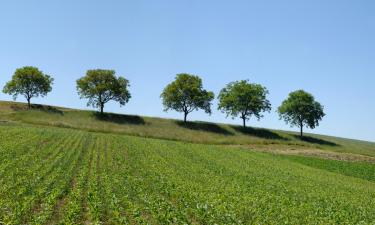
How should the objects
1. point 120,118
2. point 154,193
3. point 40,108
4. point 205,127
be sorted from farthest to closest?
point 205,127, point 120,118, point 40,108, point 154,193

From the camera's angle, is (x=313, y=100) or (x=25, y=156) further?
(x=313, y=100)

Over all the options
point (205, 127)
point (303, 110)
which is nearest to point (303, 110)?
point (303, 110)

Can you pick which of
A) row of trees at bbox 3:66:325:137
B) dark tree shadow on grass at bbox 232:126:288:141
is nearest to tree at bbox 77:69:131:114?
row of trees at bbox 3:66:325:137

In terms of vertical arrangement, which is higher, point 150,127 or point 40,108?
point 40,108

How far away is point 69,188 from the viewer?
71.8 feet

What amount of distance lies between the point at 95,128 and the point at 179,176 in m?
51.5

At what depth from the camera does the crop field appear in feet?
54.9

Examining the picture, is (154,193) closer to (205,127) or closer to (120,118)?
(120,118)

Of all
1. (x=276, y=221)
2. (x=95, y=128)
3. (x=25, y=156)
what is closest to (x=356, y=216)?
(x=276, y=221)

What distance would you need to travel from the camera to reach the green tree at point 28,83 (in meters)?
98.8

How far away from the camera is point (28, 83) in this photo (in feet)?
326

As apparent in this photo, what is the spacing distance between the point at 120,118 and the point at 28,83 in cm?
2561

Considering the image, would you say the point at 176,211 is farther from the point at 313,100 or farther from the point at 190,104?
the point at 313,100

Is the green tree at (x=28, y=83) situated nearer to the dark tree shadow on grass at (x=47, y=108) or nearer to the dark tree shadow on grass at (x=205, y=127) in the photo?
the dark tree shadow on grass at (x=47, y=108)
